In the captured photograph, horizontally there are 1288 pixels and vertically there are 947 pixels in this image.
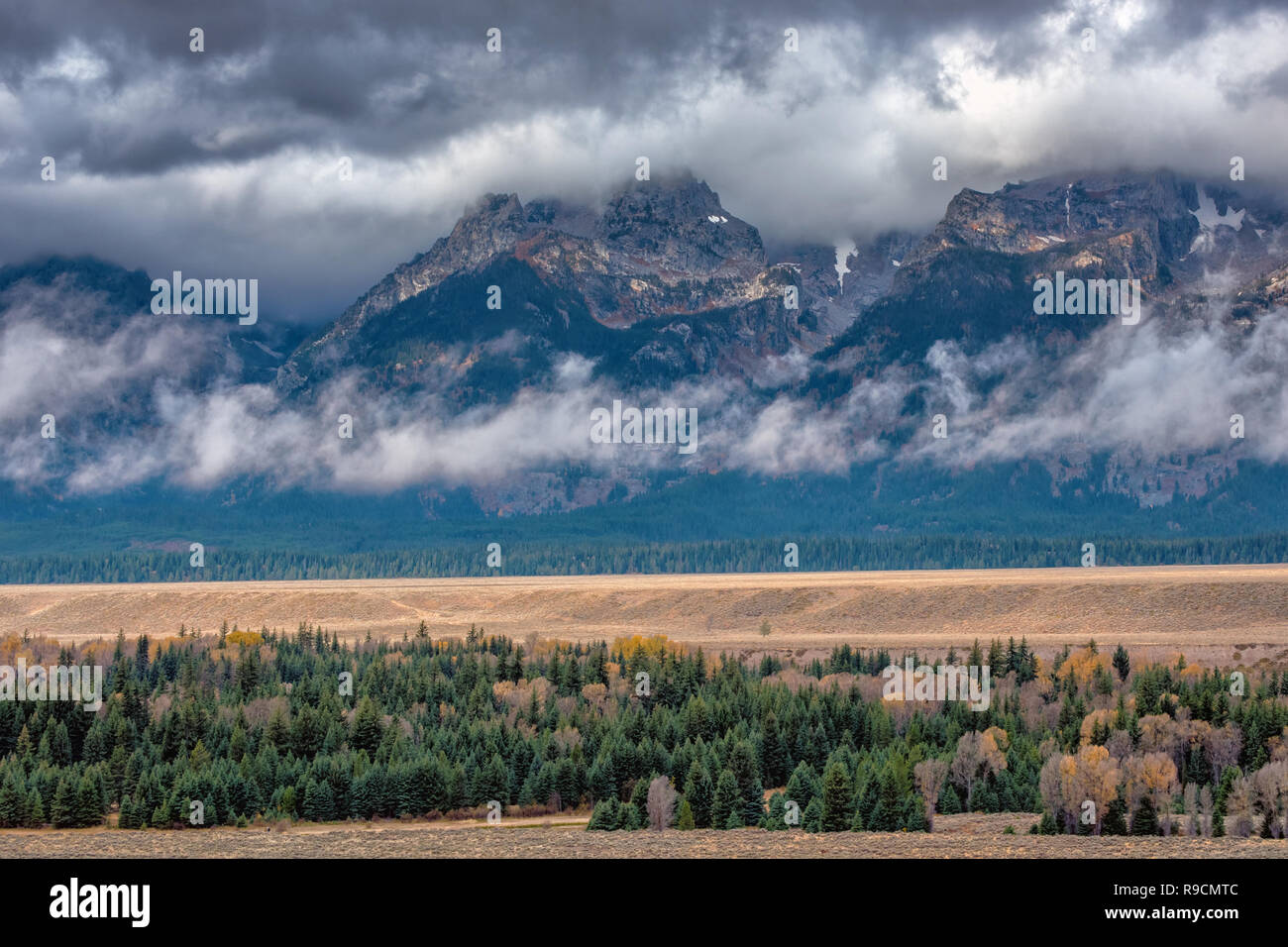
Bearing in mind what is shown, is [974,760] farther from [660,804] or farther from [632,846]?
[632,846]

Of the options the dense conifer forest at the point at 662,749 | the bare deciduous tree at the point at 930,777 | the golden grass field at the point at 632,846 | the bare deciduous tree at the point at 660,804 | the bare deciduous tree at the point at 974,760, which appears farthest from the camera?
the bare deciduous tree at the point at 974,760

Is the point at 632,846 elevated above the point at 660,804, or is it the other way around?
the point at 632,846

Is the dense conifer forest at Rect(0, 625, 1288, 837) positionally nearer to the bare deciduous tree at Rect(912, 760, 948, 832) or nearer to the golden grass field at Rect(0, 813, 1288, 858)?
the bare deciduous tree at Rect(912, 760, 948, 832)

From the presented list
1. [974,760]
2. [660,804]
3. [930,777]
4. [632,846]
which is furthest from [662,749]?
[632,846]

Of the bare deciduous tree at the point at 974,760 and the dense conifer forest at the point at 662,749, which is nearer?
the dense conifer forest at the point at 662,749

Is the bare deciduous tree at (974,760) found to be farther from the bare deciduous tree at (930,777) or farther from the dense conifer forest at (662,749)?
the bare deciduous tree at (930,777)

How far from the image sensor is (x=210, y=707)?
116 metres

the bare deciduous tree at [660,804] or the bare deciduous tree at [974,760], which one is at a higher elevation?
the bare deciduous tree at [974,760]

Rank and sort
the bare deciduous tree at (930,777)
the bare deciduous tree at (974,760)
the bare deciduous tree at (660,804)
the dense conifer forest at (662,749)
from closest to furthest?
the bare deciduous tree at (660,804) → the dense conifer forest at (662,749) → the bare deciduous tree at (930,777) → the bare deciduous tree at (974,760)

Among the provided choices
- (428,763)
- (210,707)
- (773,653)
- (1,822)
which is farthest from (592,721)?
(773,653)

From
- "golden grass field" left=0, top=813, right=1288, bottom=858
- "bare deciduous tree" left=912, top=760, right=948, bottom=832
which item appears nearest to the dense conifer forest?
"bare deciduous tree" left=912, top=760, right=948, bottom=832

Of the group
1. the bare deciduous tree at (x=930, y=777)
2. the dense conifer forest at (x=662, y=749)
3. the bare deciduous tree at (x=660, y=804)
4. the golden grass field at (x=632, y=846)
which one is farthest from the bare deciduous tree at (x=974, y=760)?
the golden grass field at (x=632, y=846)

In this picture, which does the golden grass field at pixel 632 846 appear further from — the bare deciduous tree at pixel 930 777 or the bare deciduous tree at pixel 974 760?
the bare deciduous tree at pixel 974 760

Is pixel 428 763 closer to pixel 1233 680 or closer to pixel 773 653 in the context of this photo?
pixel 1233 680
